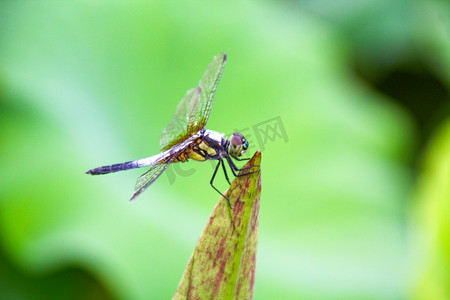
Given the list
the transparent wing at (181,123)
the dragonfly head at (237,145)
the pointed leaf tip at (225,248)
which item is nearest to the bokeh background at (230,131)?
the transparent wing at (181,123)

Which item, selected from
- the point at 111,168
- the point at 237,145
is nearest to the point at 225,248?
the point at 237,145

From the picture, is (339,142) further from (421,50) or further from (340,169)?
(421,50)

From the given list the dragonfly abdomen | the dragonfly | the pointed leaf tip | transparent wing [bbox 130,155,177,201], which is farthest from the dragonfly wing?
the pointed leaf tip

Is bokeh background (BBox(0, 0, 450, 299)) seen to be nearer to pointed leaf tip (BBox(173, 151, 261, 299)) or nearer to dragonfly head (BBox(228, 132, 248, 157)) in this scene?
dragonfly head (BBox(228, 132, 248, 157))

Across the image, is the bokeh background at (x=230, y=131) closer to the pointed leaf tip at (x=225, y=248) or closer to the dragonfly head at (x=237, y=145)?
the dragonfly head at (x=237, y=145)

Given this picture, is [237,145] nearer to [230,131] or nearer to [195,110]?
[195,110]

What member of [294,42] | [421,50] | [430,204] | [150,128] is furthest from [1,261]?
[421,50]
